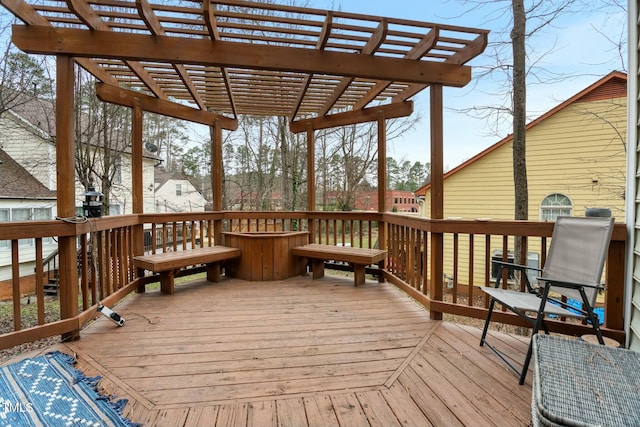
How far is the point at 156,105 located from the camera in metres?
3.96

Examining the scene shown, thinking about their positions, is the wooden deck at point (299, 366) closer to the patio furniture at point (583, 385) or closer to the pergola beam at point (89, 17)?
the patio furniture at point (583, 385)

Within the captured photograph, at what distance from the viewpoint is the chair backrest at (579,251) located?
1.92m

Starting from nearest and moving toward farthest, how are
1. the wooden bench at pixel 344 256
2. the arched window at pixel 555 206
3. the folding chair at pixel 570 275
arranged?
the folding chair at pixel 570 275 < the wooden bench at pixel 344 256 < the arched window at pixel 555 206

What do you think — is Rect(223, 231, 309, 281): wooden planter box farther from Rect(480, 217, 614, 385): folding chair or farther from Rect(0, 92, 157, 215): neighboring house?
Rect(0, 92, 157, 215): neighboring house

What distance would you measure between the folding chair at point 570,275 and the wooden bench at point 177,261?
314cm

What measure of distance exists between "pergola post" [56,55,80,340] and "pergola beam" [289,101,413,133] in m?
3.07

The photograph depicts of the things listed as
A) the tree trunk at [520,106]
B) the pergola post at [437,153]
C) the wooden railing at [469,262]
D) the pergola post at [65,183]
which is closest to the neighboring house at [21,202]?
the pergola post at [65,183]

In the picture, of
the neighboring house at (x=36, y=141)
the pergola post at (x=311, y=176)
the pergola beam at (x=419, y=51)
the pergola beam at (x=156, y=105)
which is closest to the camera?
the pergola beam at (x=419, y=51)

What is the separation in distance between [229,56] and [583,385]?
10.2ft

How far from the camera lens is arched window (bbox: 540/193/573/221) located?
277 inches

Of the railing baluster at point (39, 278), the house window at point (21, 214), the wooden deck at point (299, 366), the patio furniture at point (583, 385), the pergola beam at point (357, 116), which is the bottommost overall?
the wooden deck at point (299, 366)

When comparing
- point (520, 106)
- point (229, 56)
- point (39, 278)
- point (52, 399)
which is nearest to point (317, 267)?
point (229, 56)

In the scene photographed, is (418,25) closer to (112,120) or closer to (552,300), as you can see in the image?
(552,300)

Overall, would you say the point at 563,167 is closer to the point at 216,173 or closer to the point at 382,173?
the point at 382,173
